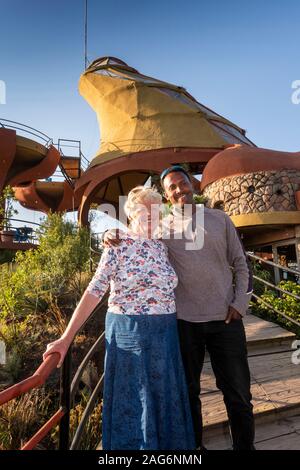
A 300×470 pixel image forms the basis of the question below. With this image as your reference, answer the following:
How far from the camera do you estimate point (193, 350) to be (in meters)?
1.88

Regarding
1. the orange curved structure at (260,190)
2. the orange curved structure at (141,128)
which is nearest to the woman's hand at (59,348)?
the orange curved structure at (260,190)

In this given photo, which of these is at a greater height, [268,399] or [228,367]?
[228,367]

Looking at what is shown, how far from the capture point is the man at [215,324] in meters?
1.86

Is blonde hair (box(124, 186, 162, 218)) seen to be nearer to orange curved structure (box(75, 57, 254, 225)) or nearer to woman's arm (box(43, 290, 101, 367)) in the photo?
woman's arm (box(43, 290, 101, 367))

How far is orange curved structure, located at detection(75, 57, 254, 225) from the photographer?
15.4 meters

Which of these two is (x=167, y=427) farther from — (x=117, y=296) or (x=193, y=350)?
(x=117, y=296)

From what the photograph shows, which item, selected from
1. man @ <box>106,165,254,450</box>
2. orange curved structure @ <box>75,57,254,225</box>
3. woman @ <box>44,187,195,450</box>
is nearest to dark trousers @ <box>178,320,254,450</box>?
man @ <box>106,165,254,450</box>

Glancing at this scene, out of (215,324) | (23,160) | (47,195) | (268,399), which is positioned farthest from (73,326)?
(47,195)

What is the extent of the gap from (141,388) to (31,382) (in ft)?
1.92

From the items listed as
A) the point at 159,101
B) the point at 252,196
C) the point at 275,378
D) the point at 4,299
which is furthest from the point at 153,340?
the point at 159,101

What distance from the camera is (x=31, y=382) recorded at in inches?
44.9

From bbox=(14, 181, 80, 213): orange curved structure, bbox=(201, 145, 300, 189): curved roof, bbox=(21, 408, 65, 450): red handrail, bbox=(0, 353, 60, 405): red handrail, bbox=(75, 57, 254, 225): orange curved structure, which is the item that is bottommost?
bbox=(21, 408, 65, 450): red handrail

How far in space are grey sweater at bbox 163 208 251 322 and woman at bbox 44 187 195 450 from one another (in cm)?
24

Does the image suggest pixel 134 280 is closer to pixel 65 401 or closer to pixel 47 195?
pixel 65 401
